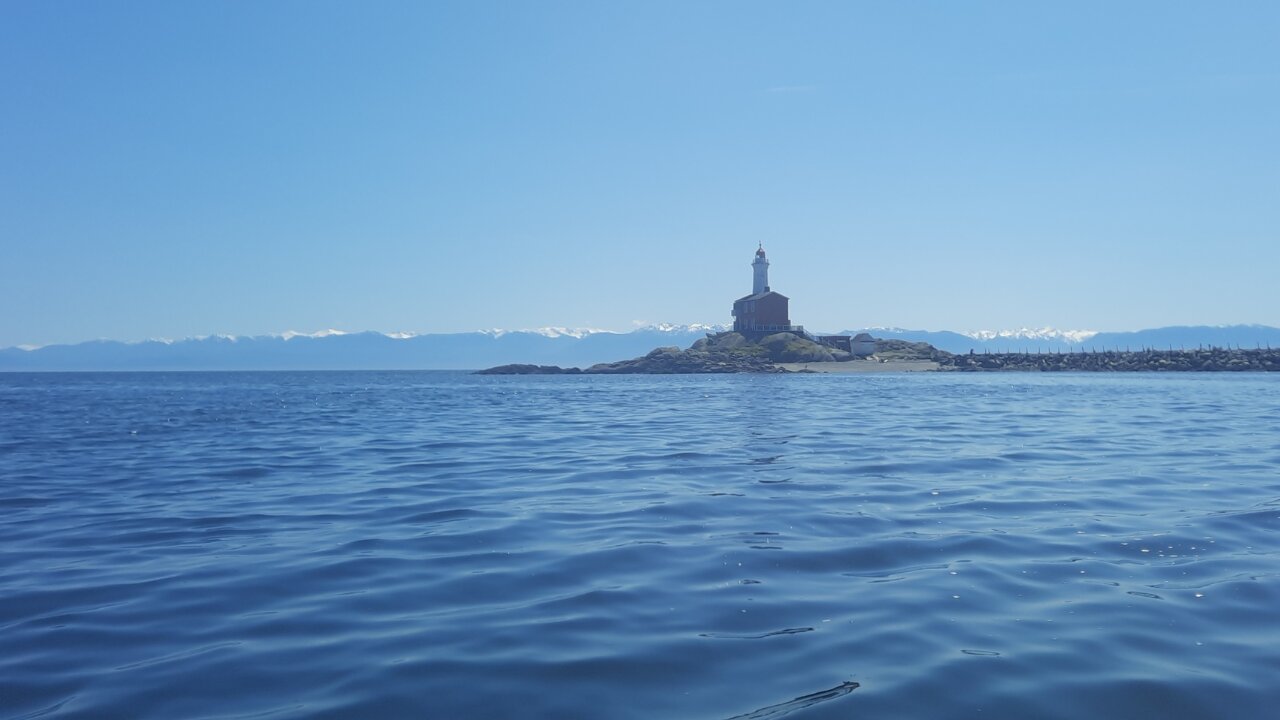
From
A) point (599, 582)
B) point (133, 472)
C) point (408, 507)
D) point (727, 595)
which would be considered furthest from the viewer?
point (133, 472)

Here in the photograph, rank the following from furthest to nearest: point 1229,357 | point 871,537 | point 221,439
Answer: point 1229,357
point 221,439
point 871,537

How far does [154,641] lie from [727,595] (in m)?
4.41

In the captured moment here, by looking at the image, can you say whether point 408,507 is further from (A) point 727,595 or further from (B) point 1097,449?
(B) point 1097,449

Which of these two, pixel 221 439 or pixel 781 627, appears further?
pixel 221 439

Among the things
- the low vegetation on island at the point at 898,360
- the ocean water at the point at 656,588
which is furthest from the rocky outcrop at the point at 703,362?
the ocean water at the point at 656,588

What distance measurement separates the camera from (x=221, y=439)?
80.9 ft

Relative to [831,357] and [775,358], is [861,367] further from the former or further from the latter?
[775,358]

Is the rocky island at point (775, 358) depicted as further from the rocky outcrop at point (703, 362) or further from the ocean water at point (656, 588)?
the ocean water at point (656, 588)

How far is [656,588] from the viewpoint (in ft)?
24.2

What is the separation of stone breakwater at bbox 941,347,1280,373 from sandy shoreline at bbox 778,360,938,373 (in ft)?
9.58

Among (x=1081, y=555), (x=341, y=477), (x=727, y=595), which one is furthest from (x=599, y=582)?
(x=341, y=477)

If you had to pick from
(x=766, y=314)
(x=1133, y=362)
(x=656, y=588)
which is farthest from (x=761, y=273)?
(x=656, y=588)

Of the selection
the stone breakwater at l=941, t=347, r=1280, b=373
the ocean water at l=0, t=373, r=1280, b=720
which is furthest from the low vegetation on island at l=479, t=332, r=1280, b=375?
the ocean water at l=0, t=373, r=1280, b=720

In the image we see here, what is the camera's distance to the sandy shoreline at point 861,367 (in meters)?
100
